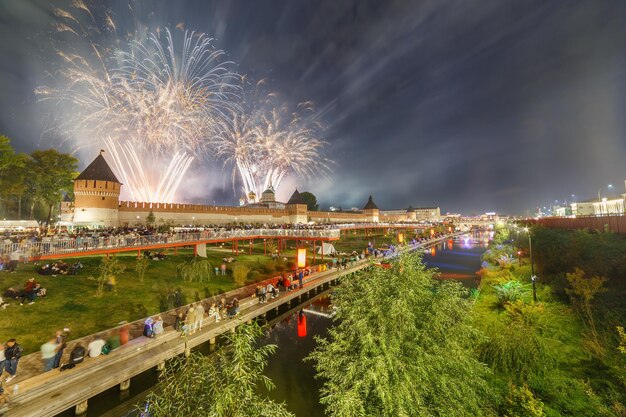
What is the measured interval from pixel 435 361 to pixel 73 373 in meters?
14.5

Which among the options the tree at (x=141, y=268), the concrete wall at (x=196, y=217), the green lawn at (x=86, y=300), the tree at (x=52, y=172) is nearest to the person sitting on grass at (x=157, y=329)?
the green lawn at (x=86, y=300)

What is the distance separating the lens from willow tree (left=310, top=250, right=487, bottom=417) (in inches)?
345

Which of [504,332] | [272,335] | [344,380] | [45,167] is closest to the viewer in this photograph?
[344,380]

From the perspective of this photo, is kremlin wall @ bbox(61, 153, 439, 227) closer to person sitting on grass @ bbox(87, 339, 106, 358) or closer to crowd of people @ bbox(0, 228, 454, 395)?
crowd of people @ bbox(0, 228, 454, 395)

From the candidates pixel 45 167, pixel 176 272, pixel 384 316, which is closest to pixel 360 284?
pixel 384 316

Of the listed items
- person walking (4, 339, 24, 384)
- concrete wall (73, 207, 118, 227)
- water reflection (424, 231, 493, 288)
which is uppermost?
concrete wall (73, 207, 118, 227)

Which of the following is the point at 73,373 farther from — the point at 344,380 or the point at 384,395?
the point at 384,395

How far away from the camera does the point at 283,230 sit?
42844 millimetres

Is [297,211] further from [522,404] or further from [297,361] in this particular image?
[522,404]

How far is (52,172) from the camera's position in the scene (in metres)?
47.1

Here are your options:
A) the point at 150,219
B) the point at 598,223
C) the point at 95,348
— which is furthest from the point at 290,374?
the point at 150,219

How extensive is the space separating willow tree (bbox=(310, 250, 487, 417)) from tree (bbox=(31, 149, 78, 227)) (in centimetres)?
5853

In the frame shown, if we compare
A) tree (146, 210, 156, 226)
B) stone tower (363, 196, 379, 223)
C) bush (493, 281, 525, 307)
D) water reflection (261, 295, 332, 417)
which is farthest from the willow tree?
stone tower (363, 196, 379, 223)

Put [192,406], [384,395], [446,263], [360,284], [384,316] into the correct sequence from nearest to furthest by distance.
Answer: [192,406]
[384,395]
[384,316]
[360,284]
[446,263]
